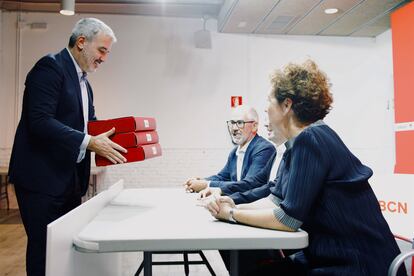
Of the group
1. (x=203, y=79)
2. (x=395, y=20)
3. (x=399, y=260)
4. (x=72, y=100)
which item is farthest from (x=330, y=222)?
(x=203, y=79)

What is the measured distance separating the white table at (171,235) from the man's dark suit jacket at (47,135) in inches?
11.4

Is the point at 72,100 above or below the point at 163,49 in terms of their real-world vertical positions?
below

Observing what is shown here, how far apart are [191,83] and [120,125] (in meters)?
4.33

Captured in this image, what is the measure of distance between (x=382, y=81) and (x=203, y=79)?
9.46 feet

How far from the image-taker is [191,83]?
5820 mm

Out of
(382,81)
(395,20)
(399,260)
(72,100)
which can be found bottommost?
(399,260)

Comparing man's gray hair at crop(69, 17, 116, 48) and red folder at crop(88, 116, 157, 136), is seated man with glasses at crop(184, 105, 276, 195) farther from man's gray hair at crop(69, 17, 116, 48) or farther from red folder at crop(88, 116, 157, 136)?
man's gray hair at crop(69, 17, 116, 48)

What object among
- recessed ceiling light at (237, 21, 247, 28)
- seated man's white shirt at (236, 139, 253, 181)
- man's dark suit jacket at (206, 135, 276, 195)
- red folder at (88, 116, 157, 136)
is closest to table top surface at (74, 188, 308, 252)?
red folder at (88, 116, 157, 136)

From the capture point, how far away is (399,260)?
3.67ft

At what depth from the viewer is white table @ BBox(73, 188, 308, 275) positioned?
1041 millimetres

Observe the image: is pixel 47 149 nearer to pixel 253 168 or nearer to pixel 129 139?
pixel 129 139

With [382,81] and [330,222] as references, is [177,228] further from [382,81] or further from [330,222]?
[382,81]

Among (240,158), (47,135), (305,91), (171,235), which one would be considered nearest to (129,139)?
(47,135)

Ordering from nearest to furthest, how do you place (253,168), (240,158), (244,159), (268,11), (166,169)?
(253,168) → (244,159) → (240,158) → (268,11) → (166,169)
